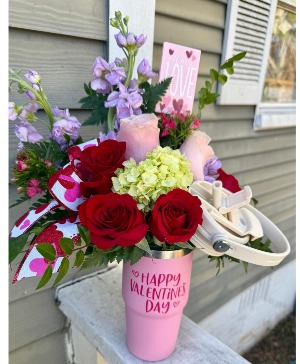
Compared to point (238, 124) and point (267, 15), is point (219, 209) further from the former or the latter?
point (267, 15)

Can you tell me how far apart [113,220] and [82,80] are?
548mm

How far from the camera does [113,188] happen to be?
66cm

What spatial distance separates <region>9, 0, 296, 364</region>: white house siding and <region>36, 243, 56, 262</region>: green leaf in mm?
367

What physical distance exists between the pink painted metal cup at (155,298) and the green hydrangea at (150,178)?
15 centimetres

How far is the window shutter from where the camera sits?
1420mm

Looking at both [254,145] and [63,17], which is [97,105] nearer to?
[63,17]

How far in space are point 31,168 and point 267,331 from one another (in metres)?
2.36

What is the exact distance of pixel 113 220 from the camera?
Answer: 58cm

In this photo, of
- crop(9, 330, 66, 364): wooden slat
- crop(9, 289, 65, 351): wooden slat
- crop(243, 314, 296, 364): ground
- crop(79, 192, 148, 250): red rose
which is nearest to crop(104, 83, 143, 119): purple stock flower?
crop(79, 192, 148, 250): red rose

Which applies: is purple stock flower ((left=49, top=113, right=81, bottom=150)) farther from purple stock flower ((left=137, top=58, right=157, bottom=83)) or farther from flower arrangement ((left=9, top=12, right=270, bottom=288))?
purple stock flower ((left=137, top=58, right=157, bottom=83))

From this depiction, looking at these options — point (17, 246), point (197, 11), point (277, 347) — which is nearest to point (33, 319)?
point (17, 246)

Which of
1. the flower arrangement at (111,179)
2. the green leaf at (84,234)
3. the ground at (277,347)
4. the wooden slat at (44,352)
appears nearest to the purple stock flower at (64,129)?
the flower arrangement at (111,179)

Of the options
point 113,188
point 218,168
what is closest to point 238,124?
point 218,168

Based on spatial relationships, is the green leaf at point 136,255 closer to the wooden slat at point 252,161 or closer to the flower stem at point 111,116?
the flower stem at point 111,116
